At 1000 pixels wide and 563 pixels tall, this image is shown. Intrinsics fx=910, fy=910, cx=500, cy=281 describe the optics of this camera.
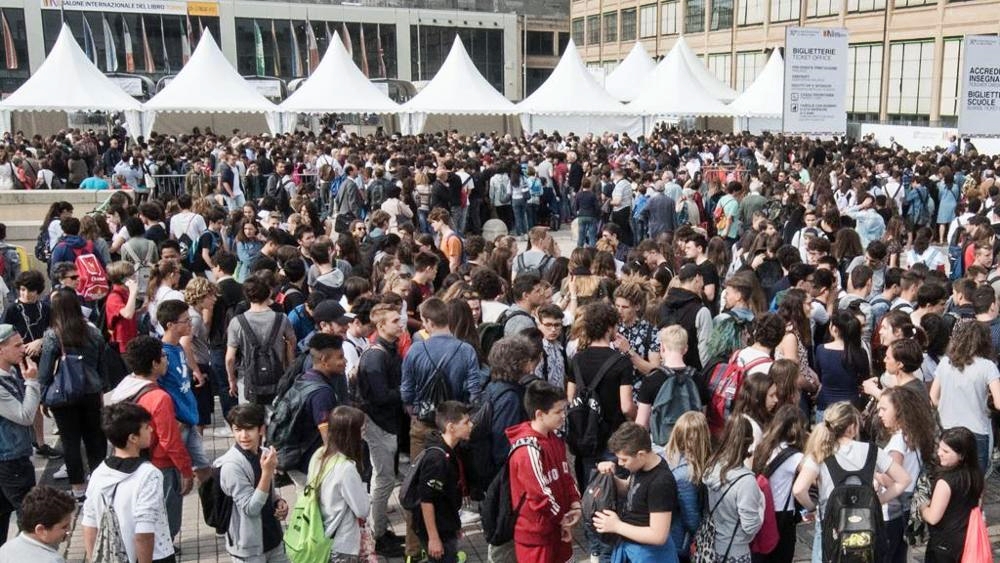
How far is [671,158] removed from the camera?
22.1 metres

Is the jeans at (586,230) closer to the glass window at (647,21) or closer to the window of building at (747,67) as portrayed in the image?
the window of building at (747,67)

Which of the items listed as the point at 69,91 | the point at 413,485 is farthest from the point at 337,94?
the point at 413,485

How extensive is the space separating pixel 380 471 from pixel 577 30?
72.2m

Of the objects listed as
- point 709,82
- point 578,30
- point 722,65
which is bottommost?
point 709,82

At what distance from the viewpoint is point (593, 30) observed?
70.8 m

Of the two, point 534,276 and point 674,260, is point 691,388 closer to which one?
point 534,276

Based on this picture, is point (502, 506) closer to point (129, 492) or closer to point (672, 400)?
point (672, 400)

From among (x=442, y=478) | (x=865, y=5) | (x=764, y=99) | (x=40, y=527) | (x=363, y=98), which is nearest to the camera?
(x=40, y=527)

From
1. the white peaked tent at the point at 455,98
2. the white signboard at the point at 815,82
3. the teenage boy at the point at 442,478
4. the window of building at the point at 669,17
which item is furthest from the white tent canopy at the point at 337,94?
the window of building at the point at 669,17

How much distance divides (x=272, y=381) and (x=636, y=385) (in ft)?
8.58

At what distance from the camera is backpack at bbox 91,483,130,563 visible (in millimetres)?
4266

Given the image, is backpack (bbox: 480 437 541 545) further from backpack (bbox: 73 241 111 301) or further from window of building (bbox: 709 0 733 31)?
window of building (bbox: 709 0 733 31)

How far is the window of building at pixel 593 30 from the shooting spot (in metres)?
69.8

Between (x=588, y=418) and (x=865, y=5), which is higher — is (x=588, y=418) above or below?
below
